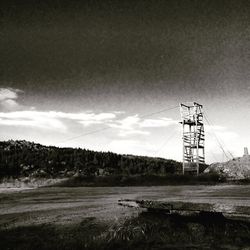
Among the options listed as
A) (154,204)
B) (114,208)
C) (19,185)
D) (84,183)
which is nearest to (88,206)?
(114,208)

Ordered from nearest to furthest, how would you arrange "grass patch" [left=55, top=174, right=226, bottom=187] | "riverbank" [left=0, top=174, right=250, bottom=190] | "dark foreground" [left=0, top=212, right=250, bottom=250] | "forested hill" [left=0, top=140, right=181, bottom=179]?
"dark foreground" [left=0, top=212, right=250, bottom=250], "riverbank" [left=0, top=174, right=250, bottom=190], "grass patch" [left=55, top=174, right=226, bottom=187], "forested hill" [left=0, top=140, right=181, bottom=179]

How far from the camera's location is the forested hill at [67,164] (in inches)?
863

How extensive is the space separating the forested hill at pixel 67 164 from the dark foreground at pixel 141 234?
43.7 feet

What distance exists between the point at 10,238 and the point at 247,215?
453 cm

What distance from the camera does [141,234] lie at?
21.9 ft

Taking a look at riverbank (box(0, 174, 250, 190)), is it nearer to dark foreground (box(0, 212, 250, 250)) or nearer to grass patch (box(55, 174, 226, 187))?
grass patch (box(55, 174, 226, 187))

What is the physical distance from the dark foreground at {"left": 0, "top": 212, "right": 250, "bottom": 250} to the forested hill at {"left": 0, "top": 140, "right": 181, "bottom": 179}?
13.3 meters

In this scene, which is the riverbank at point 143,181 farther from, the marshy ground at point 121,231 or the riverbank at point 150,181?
the marshy ground at point 121,231

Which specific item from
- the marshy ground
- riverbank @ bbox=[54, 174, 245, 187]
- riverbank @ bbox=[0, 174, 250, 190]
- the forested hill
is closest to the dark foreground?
the marshy ground

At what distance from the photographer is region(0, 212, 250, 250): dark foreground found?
615 cm

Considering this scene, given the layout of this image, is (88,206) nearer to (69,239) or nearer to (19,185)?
(69,239)

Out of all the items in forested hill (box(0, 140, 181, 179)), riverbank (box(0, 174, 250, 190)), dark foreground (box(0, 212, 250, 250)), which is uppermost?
forested hill (box(0, 140, 181, 179))

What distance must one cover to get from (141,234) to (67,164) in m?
17.0

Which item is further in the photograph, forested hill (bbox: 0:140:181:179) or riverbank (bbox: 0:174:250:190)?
forested hill (bbox: 0:140:181:179)
